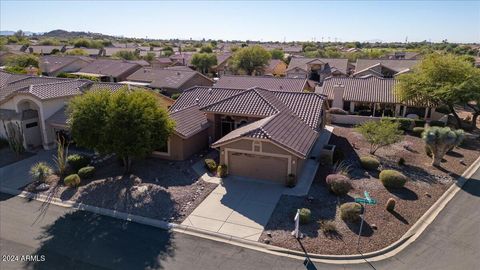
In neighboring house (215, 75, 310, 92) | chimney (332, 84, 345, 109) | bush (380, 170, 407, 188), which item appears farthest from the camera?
chimney (332, 84, 345, 109)

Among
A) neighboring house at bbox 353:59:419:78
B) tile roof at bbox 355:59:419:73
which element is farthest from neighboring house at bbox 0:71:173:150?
tile roof at bbox 355:59:419:73

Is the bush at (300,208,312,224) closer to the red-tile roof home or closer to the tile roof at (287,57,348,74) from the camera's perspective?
the red-tile roof home

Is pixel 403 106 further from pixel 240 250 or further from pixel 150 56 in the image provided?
pixel 150 56

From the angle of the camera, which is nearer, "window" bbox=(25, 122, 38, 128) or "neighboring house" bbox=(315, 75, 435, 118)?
"window" bbox=(25, 122, 38, 128)

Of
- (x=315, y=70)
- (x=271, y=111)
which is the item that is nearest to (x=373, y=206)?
(x=271, y=111)

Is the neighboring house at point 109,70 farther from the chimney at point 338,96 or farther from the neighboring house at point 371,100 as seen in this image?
the chimney at point 338,96
